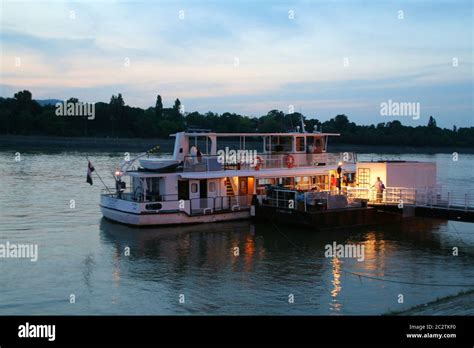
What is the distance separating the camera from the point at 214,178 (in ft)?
96.2

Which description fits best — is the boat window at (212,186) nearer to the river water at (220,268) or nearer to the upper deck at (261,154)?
the upper deck at (261,154)

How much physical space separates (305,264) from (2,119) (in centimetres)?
10073

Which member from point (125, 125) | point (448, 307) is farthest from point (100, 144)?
point (448, 307)

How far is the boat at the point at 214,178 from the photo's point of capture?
91.5 ft

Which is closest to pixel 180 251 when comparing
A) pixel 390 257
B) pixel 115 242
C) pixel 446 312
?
pixel 115 242

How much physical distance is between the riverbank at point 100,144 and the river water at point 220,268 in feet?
247

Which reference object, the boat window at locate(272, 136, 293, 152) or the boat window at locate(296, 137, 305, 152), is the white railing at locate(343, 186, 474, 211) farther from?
the boat window at locate(272, 136, 293, 152)

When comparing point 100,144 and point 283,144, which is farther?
point 100,144
